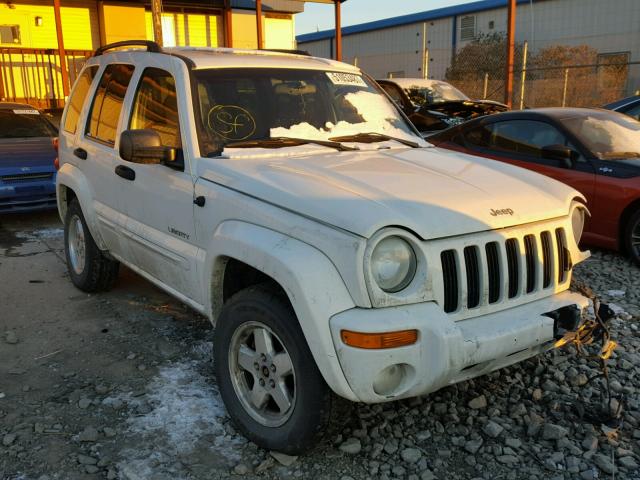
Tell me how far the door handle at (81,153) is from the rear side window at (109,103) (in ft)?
0.44

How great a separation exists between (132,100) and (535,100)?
20263mm

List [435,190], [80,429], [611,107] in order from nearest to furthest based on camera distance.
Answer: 1. [435,190]
2. [80,429]
3. [611,107]

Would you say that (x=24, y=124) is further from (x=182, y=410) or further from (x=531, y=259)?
(x=531, y=259)

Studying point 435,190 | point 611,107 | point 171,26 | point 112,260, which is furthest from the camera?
point 171,26

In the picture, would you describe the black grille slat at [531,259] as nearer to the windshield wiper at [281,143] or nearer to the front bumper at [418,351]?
the front bumper at [418,351]

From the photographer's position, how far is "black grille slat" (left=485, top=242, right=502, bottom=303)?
9.00ft

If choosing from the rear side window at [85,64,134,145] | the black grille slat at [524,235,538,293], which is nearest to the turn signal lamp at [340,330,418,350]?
the black grille slat at [524,235,538,293]

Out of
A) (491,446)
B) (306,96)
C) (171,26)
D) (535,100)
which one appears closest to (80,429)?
(491,446)

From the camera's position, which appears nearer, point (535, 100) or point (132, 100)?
point (132, 100)

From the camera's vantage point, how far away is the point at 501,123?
6938 mm

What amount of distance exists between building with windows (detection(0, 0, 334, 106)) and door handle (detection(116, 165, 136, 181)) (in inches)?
445

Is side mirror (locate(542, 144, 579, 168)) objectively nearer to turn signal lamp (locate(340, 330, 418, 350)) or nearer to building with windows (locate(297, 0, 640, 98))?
turn signal lamp (locate(340, 330, 418, 350))

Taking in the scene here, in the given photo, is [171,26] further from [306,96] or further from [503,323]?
[503,323]

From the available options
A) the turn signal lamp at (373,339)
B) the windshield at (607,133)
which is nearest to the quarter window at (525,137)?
the windshield at (607,133)
